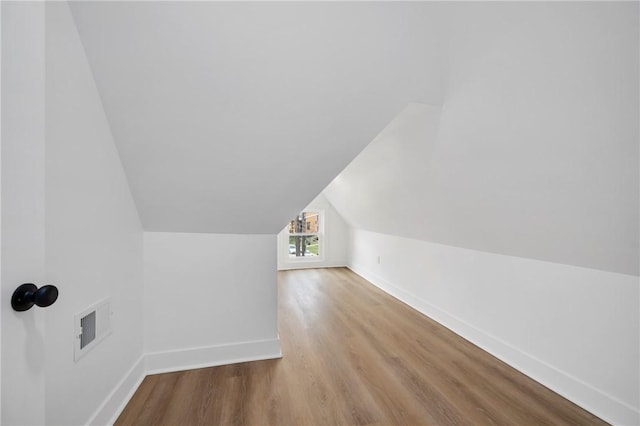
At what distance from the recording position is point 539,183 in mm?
1666

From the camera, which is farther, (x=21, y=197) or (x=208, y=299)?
(x=208, y=299)

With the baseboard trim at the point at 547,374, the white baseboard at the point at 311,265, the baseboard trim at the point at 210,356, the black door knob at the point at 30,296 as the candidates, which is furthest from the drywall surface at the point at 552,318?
the white baseboard at the point at 311,265

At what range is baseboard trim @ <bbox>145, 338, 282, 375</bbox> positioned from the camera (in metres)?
2.14

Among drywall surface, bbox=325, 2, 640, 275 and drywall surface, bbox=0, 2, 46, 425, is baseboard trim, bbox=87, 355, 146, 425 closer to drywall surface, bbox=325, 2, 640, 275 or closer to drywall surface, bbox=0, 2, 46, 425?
drywall surface, bbox=0, 2, 46, 425

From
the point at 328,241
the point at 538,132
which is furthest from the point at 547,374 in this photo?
the point at 328,241

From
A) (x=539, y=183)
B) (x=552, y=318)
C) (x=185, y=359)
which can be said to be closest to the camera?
(x=539, y=183)

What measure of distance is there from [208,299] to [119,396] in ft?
2.50

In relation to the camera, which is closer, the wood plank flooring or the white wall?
the wood plank flooring

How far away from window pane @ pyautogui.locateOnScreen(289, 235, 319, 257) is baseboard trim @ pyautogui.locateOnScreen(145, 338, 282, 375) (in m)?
3.56

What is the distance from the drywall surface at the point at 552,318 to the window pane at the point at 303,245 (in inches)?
122

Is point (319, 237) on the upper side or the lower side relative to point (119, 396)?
upper

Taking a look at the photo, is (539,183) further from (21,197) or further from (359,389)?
(21,197)

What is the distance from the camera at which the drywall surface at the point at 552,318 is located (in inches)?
66.5

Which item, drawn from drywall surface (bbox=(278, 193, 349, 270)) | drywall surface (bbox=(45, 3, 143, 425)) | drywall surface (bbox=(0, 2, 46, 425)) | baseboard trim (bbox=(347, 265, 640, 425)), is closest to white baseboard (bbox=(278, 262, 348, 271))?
drywall surface (bbox=(278, 193, 349, 270))
